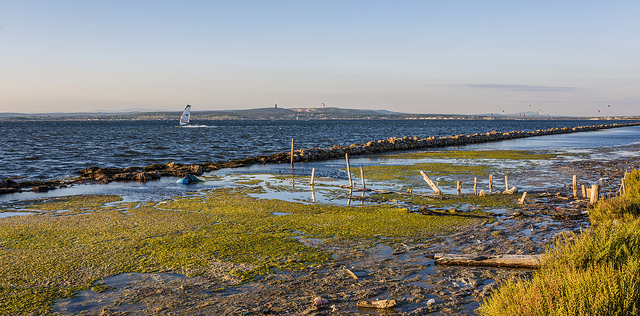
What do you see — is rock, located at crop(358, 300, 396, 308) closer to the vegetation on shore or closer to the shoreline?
the vegetation on shore

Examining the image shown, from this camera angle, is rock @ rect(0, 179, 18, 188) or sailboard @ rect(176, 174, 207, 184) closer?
rock @ rect(0, 179, 18, 188)

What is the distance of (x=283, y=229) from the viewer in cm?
1413

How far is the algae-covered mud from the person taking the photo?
852cm

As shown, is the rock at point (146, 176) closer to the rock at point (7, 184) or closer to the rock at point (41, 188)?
the rock at point (41, 188)

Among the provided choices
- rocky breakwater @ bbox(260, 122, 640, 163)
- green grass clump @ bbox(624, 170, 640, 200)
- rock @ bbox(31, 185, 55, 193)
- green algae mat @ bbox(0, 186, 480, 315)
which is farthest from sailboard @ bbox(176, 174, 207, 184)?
green grass clump @ bbox(624, 170, 640, 200)

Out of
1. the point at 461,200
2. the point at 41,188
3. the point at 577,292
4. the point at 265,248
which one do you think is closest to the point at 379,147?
the point at 461,200

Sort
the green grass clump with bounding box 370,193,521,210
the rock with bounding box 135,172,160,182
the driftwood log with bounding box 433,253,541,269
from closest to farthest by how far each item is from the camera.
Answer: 1. the driftwood log with bounding box 433,253,541,269
2. the green grass clump with bounding box 370,193,521,210
3. the rock with bounding box 135,172,160,182

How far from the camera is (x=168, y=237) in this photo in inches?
515

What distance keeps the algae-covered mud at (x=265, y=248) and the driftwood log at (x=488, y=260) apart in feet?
0.73

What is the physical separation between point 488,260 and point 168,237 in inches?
333

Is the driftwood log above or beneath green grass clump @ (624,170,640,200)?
beneath

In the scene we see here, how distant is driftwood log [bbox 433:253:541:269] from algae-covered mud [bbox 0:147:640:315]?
8.8 inches

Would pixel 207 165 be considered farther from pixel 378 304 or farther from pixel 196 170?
pixel 378 304

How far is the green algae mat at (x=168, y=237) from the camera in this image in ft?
32.3
